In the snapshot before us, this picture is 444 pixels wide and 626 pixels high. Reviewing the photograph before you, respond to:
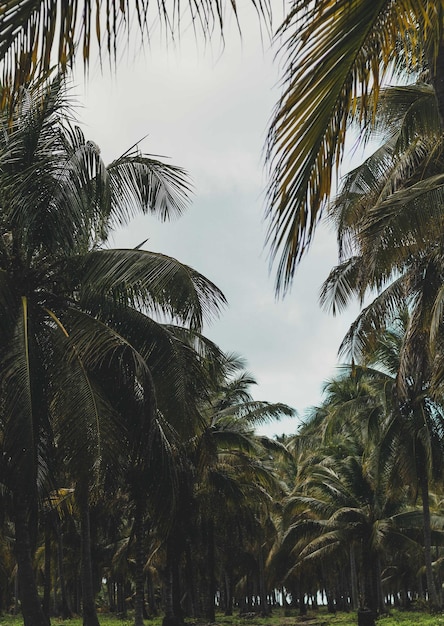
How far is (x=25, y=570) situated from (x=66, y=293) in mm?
4247

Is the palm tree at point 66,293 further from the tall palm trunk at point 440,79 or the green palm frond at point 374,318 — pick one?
the tall palm trunk at point 440,79

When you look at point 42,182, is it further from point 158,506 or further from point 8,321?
point 158,506

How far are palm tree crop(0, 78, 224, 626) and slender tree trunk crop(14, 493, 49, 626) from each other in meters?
0.02

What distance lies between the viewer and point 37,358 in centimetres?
1123

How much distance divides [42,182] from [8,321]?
2.11m

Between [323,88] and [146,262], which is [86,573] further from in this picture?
[323,88]

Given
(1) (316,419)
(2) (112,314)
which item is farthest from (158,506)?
(1) (316,419)

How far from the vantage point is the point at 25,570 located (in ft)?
37.6

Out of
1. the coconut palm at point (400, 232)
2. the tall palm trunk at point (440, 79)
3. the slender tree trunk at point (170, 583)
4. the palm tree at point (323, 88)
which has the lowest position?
the slender tree trunk at point (170, 583)

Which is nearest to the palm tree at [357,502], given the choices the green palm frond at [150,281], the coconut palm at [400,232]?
the coconut palm at [400,232]

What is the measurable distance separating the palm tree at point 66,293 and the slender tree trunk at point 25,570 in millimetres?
→ 15

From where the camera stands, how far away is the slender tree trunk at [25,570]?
443 inches

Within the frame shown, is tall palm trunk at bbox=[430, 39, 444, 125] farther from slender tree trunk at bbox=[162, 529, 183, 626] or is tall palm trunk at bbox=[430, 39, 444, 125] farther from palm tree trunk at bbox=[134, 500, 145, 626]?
slender tree trunk at bbox=[162, 529, 183, 626]

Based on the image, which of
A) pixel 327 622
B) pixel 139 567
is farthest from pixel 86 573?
pixel 327 622
